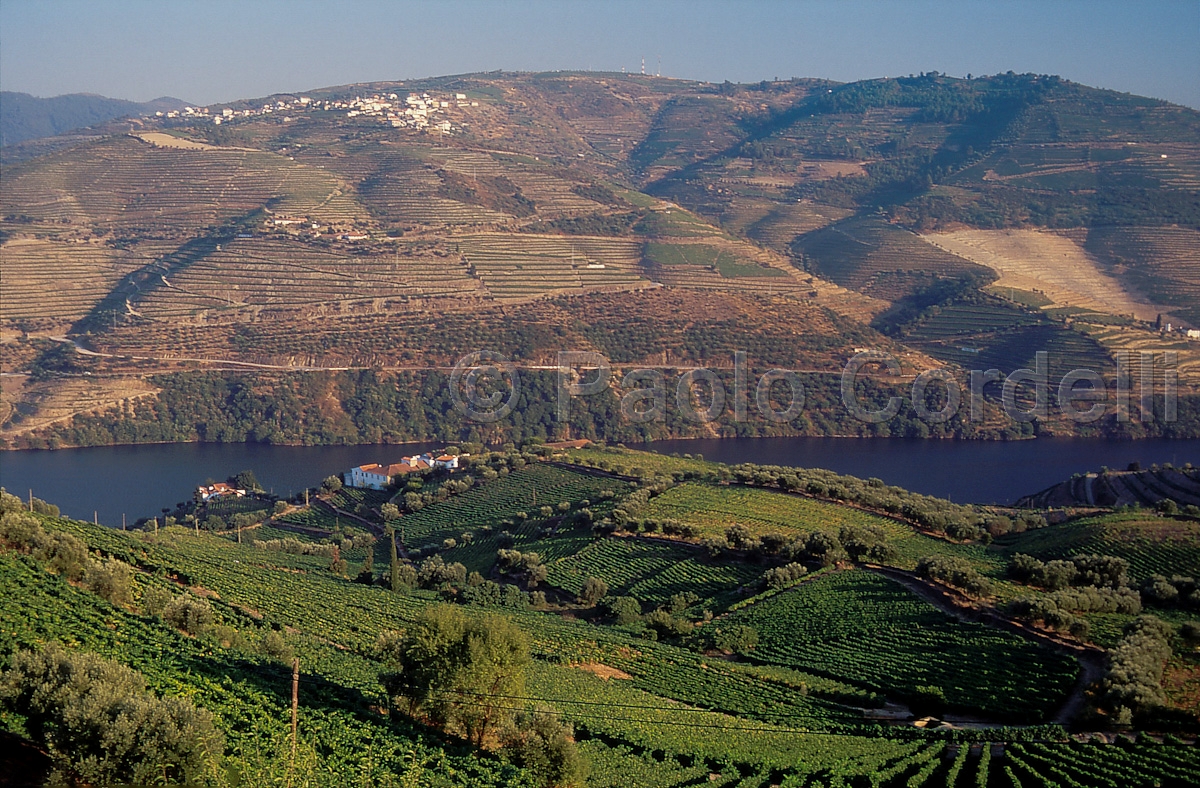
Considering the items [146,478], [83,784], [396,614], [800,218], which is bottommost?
[146,478]

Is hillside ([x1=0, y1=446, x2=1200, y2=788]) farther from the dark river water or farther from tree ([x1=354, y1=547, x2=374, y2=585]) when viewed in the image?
the dark river water

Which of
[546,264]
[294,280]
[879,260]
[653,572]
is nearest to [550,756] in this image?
[653,572]

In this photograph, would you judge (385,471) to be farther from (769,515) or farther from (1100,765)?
(1100,765)

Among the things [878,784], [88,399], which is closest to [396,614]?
[878,784]

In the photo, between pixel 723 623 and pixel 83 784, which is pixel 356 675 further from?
pixel 723 623

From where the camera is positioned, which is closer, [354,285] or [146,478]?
[146,478]

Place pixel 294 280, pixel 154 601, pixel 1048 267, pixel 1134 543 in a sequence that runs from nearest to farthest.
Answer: pixel 154 601
pixel 1134 543
pixel 294 280
pixel 1048 267

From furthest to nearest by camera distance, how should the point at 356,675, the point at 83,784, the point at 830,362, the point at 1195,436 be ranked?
the point at 830,362, the point at 1195,436, the point at 356,675, the point at 83,784
